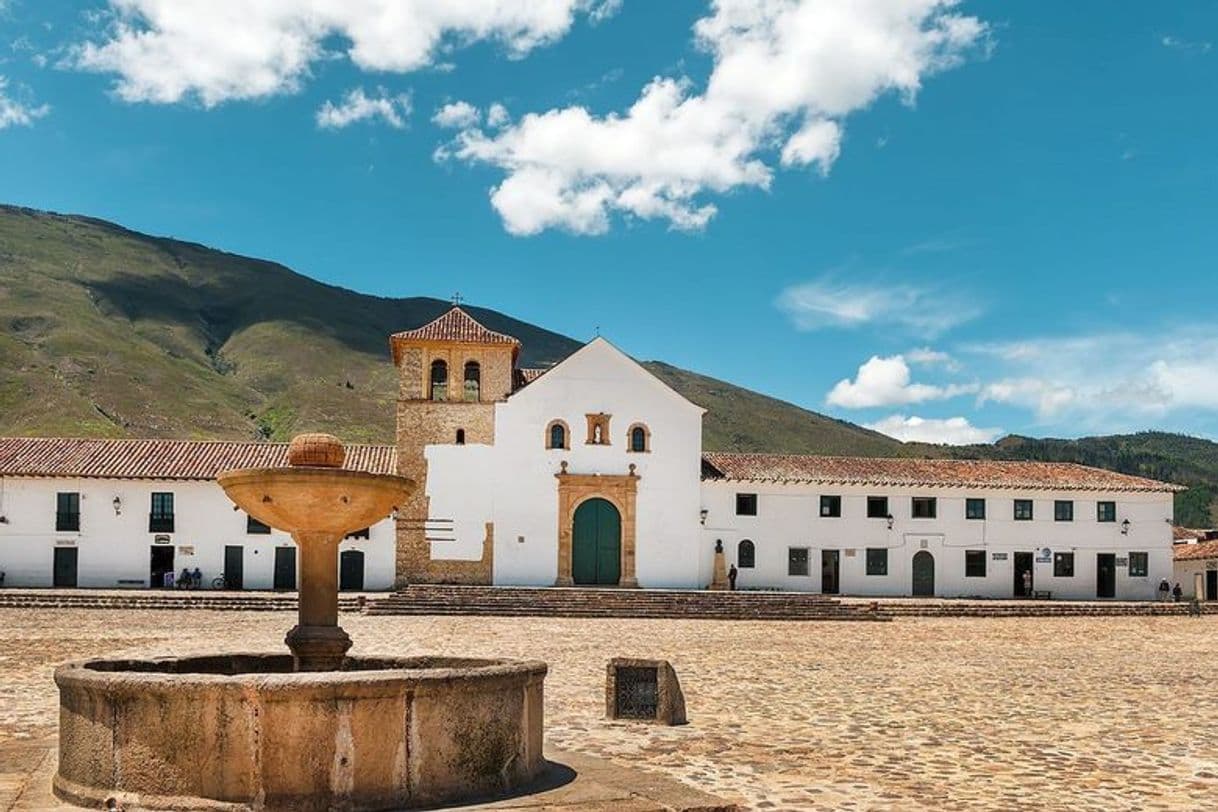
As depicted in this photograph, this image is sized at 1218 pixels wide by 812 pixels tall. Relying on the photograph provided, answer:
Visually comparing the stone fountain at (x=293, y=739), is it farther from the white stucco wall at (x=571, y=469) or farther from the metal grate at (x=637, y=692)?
the white stucco wall at (x=571, y=469)

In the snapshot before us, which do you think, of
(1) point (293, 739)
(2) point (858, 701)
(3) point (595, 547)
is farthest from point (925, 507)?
A: (1) point (293, 739)

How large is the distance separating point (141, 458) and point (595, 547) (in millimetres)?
14830

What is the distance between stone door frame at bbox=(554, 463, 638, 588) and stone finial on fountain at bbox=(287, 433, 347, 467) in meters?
29.9

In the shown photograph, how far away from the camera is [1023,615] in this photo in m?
34.2

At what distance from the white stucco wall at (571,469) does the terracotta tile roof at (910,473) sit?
6.59 ft

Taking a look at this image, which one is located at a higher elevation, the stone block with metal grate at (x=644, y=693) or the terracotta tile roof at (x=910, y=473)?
the terracotta tile roof at (x=910, y=473)

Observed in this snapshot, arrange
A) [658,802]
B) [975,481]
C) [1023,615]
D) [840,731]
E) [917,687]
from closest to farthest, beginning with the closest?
[658,802] < [840,731] < [917,687] < [1023,615] < [975,481]

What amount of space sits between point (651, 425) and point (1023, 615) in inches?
497

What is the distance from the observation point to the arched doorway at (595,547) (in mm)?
39062

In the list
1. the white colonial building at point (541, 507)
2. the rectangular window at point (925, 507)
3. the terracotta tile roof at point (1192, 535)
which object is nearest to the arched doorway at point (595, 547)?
the white colonial building at point (541, 507)

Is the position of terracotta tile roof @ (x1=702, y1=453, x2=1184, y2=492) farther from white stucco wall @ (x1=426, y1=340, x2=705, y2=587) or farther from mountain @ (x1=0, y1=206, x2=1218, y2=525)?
mountain @ (x1=0, y1=206, x2=1218, y2=525)

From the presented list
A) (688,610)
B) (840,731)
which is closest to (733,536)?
(688,610)

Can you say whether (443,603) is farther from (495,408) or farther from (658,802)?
(658,802)

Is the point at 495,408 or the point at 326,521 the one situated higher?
the point at 495,408
